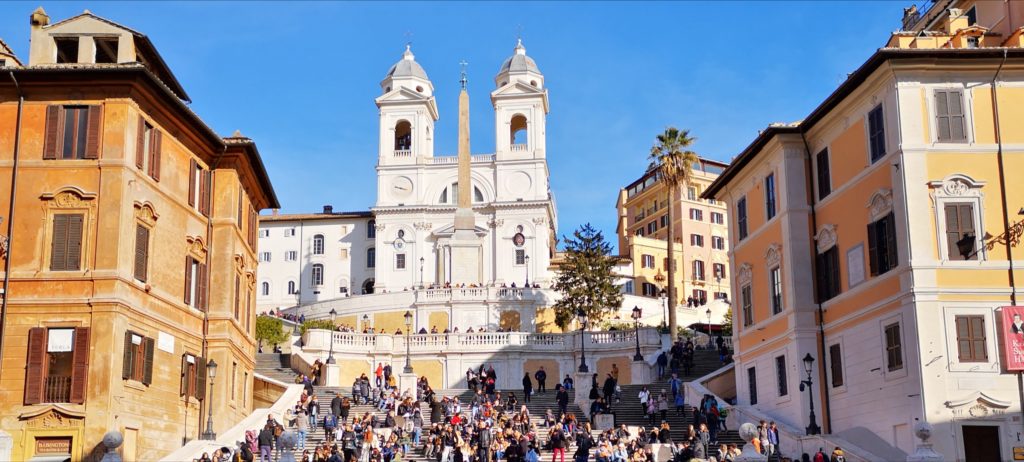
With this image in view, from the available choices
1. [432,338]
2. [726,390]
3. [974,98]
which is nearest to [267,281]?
[432,338]

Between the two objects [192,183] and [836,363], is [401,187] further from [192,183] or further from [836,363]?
[836,363]

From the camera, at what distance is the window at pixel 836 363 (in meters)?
37.6

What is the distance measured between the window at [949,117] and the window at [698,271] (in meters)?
76.9

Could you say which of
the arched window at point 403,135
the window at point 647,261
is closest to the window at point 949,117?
the arched window at point 403,135

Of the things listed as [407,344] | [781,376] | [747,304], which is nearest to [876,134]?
[781,376]

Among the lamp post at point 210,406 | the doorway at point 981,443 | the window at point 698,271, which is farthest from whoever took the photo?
the window at point 698,271

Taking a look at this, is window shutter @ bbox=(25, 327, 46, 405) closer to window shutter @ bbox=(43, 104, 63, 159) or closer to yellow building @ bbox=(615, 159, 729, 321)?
window shutter @ bbox=(43, 104, 63, 159)

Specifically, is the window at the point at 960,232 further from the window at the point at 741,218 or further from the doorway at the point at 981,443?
the window at the point at 741,218

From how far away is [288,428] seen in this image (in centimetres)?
3909

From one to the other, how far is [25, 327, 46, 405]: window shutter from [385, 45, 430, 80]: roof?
7574 centimetres

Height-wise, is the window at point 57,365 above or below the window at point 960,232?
below

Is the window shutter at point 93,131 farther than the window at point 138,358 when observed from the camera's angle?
Yes

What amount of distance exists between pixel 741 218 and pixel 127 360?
22.7m

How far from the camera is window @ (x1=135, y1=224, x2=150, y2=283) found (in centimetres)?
3459
